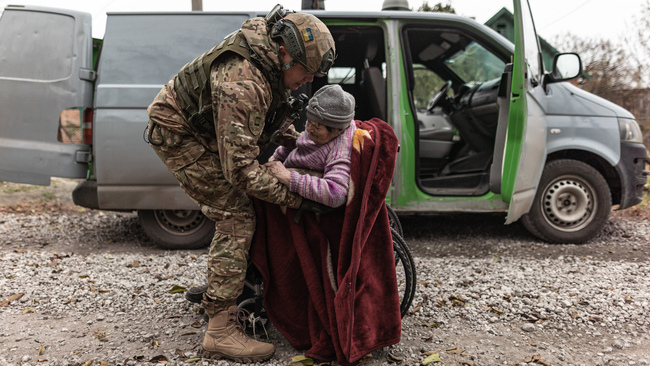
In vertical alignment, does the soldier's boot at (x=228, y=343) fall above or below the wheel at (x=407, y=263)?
below

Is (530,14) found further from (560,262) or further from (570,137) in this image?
(560,262)

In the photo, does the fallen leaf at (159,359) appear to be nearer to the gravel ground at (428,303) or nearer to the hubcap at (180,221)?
the gravel ground at (428,303)

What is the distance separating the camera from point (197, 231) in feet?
14.5

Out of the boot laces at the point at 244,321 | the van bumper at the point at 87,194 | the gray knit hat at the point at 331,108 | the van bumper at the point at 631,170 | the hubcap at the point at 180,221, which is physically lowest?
the boot laces at the point at 244,321

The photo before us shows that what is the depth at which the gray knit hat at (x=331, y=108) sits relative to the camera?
7.53 feet

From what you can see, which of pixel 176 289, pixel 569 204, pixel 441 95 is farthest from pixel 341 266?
pixel 441 95

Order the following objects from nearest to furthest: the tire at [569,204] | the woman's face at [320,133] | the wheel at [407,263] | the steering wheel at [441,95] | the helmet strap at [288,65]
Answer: the helmet strap at [288,65]
the woman's face at [320,133]
the wheel at [407,263]
the tire at [569,204]
the steering wheel at [441,95]

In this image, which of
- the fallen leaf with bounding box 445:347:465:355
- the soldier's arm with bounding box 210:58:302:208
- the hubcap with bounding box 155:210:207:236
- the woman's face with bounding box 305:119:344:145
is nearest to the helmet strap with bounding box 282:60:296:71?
the soldier's arm with bounding box 210:58:302:208

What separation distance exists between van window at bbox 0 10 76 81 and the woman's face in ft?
8.96

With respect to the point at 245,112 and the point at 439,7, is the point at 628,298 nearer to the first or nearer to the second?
the point at 245,112

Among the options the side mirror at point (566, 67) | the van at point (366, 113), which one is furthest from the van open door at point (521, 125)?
the side mirror at point (566, 67)

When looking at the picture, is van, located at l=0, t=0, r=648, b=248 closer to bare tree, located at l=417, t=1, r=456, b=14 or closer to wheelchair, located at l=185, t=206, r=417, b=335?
wheelchair, located at l=185, t=206, r=417, b=335

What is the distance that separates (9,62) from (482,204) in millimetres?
4199

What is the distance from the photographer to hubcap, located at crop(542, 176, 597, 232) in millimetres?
4609
